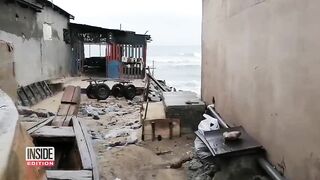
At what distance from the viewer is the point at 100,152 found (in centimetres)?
696

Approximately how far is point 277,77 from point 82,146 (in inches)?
92.4

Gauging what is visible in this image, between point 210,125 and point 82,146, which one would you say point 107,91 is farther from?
point 82,146

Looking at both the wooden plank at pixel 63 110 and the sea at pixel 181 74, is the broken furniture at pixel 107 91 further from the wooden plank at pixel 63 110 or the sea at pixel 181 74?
the sea at pixel 181 74

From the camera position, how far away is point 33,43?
1588 cm

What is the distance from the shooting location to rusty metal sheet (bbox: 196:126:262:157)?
4.45 metres

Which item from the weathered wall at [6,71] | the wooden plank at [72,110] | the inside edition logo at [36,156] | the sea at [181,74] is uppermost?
the weathered wall at [6,71]

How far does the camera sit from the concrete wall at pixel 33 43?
13055mm

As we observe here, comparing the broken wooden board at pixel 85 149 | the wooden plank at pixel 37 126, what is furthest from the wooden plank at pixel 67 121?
the wooden plank at pixel 37 126

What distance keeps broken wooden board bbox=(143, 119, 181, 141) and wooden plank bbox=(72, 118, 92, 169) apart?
1886 millimetres

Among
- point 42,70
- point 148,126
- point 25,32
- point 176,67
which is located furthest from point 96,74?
point 176,67

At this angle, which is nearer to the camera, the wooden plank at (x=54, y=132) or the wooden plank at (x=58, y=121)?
the wooden plank at (x=54, y=132)

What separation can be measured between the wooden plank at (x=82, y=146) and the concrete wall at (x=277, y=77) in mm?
2001

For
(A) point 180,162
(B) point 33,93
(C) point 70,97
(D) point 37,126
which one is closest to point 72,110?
(C) point 70,97

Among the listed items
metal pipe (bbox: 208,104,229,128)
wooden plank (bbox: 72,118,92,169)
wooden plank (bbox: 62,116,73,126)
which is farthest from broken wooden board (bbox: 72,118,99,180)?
metal pipe (bbox: 208,104,229,128)
